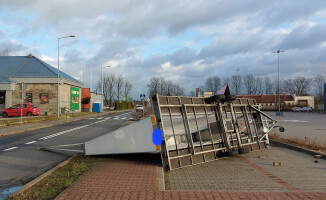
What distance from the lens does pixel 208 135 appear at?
868 centimetres

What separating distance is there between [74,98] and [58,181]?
35.9 m

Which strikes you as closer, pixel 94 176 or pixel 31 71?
pixel 94 176

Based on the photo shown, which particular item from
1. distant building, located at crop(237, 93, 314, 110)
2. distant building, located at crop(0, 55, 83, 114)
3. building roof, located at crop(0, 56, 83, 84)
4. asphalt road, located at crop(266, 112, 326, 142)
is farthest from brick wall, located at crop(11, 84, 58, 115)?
distant building, located at crop(237, 93, 314, 110)

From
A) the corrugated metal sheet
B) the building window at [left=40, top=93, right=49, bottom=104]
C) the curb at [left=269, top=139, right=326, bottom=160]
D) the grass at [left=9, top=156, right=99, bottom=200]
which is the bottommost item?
the curb at [left=269, top=139, right=326, bottom=160]

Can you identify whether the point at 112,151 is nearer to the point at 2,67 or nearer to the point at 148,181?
the point at 148,181

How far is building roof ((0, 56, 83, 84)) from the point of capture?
34.2 metres

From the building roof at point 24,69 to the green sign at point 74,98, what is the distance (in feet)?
8.90

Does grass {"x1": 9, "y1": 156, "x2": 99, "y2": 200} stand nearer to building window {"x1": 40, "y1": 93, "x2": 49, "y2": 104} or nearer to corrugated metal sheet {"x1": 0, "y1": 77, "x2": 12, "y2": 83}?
building window {"x1": 40, "y1": 93, "x2": 49, "y2": 104}

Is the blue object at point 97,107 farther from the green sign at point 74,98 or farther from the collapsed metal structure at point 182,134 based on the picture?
the collapsed metal structure at point 182,134

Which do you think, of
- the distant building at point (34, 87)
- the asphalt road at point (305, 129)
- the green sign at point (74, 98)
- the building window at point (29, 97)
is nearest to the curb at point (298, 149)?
the asphalt road at point (305, 129)

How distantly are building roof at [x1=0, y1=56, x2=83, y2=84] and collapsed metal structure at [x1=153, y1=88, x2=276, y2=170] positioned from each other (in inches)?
1167

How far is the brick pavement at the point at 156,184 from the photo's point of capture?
454 centimetres

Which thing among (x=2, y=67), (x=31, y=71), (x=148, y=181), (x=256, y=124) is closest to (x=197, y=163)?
(x=148, y=181)

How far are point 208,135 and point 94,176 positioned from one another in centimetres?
425
